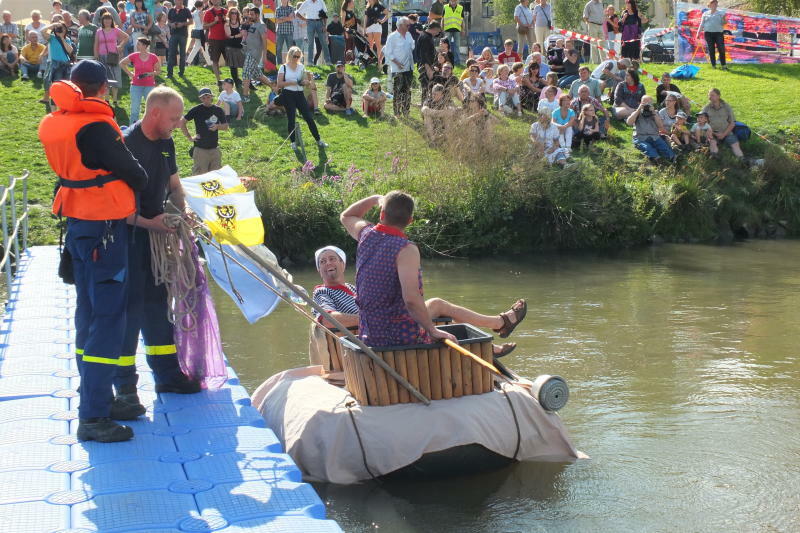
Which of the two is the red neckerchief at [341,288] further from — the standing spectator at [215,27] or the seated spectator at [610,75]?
the seated spectator at [610,75]

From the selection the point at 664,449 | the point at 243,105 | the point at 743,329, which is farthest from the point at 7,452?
the point at 243,105

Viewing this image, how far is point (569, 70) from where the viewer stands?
2289 centimetres

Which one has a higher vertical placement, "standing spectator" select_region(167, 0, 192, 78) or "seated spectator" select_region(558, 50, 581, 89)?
"standing spectator" select_region(167, 0, 192, 78)

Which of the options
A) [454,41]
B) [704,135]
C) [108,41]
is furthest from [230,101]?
[704,135]

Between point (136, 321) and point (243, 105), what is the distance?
53.6 feet

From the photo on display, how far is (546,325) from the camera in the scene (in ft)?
39.2

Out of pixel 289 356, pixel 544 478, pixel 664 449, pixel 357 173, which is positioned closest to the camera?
pixel 544 478

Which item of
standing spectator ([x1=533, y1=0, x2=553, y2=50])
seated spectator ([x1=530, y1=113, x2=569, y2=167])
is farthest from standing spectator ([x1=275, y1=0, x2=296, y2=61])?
seated spectator ([x1=530, y1=113, x2=569, y2=167])

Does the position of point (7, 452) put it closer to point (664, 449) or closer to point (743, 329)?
point (664, 449)

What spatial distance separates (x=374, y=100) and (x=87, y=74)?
53.5ft

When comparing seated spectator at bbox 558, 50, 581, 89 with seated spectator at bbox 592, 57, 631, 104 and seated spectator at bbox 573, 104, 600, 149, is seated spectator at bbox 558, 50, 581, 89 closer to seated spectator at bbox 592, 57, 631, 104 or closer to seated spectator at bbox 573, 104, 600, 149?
seated spectator at bbox 592, 57, 631, 104

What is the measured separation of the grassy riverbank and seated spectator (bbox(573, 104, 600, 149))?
32 centimetres

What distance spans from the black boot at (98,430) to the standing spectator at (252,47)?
17.1 m

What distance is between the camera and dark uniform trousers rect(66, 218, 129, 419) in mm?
5371
